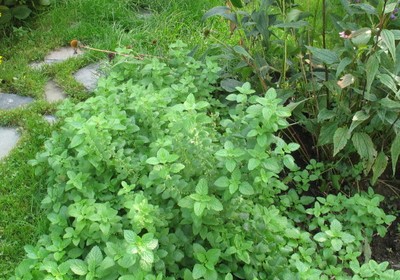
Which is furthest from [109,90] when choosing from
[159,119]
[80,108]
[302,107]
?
[302,107]

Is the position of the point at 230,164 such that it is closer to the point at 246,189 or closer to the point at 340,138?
the point at 246,189

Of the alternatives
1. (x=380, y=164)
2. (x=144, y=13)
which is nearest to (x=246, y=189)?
(x=380, y=164)

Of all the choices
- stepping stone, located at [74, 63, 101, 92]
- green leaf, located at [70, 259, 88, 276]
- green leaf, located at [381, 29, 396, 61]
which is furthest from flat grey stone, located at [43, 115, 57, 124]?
green leaf, located at [381, 29, 396, 61]

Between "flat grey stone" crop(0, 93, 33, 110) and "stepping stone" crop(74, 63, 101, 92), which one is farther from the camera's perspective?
"stepping stone" crop(74, 63, 101, 92)

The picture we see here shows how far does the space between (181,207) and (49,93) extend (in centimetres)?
199

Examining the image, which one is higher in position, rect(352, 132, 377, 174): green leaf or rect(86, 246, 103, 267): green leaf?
rect(86, 246, 103, 267): green leaf

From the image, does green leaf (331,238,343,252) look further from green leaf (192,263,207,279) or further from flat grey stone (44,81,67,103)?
flat grey stone (44,81,67,103)

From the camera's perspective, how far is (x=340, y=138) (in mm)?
2885

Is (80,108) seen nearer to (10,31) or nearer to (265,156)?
(265,156)

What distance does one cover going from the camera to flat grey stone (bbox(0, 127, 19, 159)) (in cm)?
356

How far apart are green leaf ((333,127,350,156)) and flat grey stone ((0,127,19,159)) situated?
1.86 meters

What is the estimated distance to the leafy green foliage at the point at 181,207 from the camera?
230 cm

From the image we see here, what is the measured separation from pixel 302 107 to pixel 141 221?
139 centimetres

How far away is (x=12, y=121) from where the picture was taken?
3.77 meters
